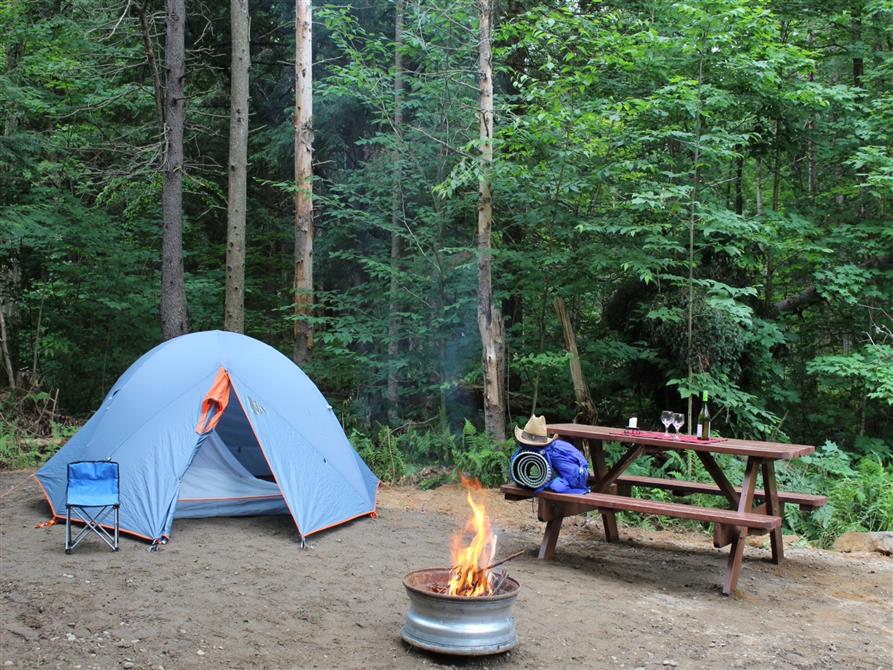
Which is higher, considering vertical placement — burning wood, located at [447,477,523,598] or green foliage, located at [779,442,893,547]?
burning wood, located at [447,477,523,598]

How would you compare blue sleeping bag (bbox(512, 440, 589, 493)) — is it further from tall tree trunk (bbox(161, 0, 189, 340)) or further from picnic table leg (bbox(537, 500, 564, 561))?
tall tree trunk (bbox(161, 0, 189, 340))

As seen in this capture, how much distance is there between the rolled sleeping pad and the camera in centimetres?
561

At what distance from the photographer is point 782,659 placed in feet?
13.1

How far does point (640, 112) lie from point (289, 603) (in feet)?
20.2

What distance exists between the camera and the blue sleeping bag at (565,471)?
566cm

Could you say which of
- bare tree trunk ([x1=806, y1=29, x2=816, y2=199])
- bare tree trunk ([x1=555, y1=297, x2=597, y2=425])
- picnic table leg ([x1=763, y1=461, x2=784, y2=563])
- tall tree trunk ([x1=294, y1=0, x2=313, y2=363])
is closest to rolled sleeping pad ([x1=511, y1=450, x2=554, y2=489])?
picnic table leg ([x1=763, y1=461, x2=784, y2=563])

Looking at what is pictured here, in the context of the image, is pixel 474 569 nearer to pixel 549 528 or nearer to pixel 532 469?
pixel 532 469

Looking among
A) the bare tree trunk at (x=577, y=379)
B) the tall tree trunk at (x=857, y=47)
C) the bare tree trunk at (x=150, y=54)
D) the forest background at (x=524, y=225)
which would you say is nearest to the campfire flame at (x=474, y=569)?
the forest background at (x=524, y=225)

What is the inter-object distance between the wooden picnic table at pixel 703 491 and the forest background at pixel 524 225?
155cm

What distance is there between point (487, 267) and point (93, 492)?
4768 mm

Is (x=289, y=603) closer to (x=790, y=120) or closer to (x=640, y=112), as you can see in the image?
(x=640, y=112)

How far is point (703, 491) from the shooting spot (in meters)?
6.27

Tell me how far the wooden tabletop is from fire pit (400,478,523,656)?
6.57 feet

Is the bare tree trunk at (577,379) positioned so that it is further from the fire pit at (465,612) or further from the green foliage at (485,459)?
the fire pit at (465,612)
